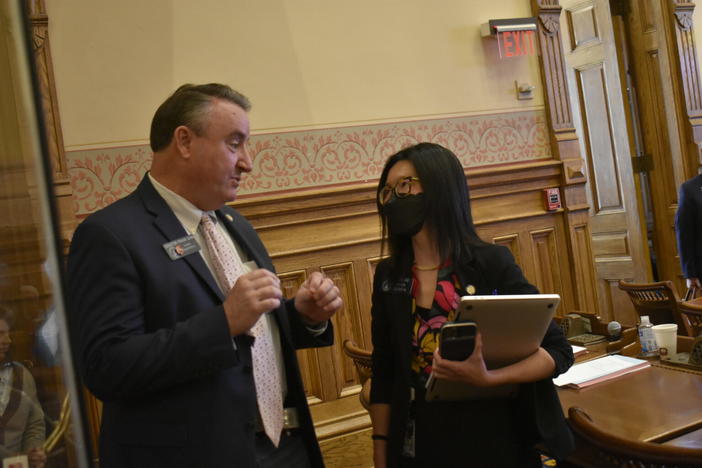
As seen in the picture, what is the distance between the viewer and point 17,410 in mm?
287

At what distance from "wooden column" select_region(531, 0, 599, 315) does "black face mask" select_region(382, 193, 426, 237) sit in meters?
3.38

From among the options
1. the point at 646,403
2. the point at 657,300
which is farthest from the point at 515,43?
the point at 646,403

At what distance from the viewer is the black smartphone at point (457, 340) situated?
1468mm

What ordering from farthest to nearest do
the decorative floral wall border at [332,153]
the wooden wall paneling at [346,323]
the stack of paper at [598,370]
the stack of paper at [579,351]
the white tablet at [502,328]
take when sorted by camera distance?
the wooden wall paneling at [346,323]
the decorative floral wall border at [332,153]
the stack of paper at [579,351]
the stack of paper at [598,370]
the white tablet at [502,328]

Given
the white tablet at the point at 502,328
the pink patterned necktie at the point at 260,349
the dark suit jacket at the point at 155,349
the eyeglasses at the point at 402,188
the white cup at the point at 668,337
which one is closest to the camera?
the dark suit jacket at the point at 155,349

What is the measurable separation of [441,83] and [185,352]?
11.8 ft

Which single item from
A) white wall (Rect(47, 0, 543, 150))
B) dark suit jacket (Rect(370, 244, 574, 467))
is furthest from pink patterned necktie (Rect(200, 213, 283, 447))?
white wall (Rect(47, 0, 543, 150))

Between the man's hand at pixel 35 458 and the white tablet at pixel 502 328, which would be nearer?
the man's hand at pixel 35 458

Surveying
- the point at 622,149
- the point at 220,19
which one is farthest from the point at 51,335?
the point at 622,149

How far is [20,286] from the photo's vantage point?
0.28m

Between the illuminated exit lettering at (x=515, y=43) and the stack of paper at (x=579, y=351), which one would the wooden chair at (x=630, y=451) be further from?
the illuminated exit lettering at (x=515, y=43)

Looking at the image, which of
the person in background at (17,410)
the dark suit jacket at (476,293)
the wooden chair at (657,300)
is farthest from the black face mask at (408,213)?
the wooden chair at (657,300)

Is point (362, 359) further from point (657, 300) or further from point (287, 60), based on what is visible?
point (287, 60)

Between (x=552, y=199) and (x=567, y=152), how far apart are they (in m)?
0.38
